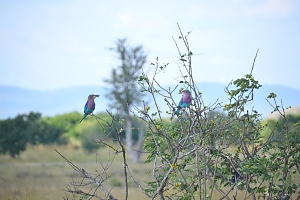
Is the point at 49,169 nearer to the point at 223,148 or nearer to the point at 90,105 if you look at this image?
the point at 90,105

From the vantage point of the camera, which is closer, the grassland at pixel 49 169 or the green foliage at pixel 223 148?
the green foliage at pixel 223 148

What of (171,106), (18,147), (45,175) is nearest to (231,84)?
(171,106)

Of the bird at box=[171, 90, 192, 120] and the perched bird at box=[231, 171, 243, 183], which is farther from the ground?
the bird at box=[171, 90, 192, 120]

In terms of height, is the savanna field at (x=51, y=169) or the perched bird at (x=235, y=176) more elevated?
the perched bird at (x=235, y=176)

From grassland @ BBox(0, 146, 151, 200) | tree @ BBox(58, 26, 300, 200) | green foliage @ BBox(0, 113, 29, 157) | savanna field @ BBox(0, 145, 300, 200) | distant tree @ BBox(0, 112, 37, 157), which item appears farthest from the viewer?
distant tree @ BBox(0, 112, 37, 157)

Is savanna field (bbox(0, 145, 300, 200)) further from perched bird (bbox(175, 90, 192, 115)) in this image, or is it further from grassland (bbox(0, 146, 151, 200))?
perched bird (bbox(175, 90, 192, 115))

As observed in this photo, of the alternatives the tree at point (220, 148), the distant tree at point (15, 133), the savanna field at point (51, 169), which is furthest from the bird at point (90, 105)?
the distant tree at point (15, 133)

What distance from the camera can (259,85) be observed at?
15.1 feet

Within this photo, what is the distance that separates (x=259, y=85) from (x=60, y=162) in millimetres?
11968

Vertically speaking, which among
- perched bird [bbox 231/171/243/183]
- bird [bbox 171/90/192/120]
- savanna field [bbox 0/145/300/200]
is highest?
bird [bbox 171/90/192/120]

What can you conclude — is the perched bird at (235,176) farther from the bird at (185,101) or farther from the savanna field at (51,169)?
the savanna field at (51,169)

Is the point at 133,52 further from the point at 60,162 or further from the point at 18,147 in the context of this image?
the point at 60,162

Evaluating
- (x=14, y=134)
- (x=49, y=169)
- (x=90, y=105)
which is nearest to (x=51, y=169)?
(x=49, y=169)

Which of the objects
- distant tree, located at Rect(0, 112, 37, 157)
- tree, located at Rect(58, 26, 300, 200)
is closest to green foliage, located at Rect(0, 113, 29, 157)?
distant tree, located at Rect(0, 112, 37, 157)
